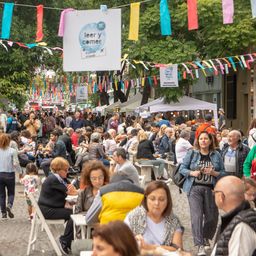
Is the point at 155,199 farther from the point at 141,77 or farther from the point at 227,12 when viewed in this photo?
the point at 141,77

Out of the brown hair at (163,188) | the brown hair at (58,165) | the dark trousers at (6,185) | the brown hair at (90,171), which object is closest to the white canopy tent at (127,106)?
the dark trousers at (6,185)

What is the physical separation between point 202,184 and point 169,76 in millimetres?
25812

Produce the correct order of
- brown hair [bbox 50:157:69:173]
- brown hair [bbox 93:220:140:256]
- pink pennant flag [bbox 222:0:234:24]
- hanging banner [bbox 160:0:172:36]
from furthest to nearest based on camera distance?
hanging banner [bbox 160:0:172:36] → pink pennant flag [bbox 222:0:234:24] → brown hair [bbox 50:157:69:173] → brown hair [bbox 93:220:140:256]

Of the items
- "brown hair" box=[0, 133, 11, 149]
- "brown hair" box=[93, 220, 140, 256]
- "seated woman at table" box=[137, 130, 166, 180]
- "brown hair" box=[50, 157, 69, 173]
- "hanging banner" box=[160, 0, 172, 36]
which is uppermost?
"hanging banner" box=[160, 0, 172, 36]

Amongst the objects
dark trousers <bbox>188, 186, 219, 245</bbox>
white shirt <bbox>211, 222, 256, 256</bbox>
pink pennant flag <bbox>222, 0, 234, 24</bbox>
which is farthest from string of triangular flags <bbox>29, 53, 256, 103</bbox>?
white shirt <bbox>211, 222, 256, 256</bbox>

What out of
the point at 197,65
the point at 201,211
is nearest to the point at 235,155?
the point at 201,211

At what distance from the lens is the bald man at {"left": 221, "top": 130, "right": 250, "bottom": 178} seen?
44.7 ft

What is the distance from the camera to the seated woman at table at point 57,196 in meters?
12.3

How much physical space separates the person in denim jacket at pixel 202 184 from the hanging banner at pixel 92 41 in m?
11.6

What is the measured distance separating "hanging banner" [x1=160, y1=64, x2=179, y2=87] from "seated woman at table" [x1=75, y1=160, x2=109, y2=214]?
1005 inches

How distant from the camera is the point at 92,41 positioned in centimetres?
2361

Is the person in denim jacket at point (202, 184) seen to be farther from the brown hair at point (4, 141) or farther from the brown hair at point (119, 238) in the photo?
the brown hair at point (119, 238)

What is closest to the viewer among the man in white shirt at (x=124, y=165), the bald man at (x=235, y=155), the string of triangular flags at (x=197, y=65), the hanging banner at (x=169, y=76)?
the man in white shirt at (x=124, y=165)

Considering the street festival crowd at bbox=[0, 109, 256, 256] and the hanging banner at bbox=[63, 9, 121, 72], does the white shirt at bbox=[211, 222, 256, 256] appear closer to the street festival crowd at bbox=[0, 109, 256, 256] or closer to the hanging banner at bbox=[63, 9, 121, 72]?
the street festival crowd at bbox=[0, 109, 256, 256]
